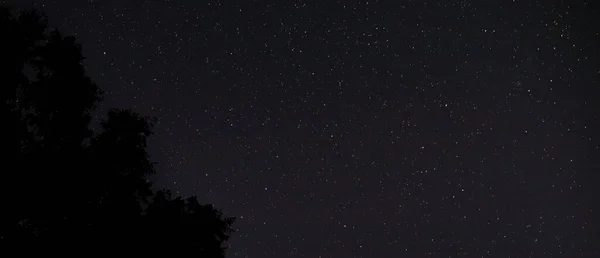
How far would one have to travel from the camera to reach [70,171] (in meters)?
5.80

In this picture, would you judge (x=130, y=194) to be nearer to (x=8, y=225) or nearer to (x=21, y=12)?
(x=8, y=225)

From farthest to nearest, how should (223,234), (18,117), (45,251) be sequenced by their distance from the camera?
(223,234) < (18,117) < (45,251)

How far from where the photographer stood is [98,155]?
5.95 metres

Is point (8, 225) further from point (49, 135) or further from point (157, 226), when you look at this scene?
point (157, 226)

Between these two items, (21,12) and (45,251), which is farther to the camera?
(21,12)

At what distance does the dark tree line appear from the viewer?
18.6 ft

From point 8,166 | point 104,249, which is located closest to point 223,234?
point 104,249

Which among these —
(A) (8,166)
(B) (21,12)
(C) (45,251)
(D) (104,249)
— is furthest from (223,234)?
(B) (21,12)

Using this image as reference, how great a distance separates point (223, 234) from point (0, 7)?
3276mm

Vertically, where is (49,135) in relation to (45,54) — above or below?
below

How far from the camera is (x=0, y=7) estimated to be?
600 cm

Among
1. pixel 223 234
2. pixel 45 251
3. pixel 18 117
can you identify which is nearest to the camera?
pixel 45 251

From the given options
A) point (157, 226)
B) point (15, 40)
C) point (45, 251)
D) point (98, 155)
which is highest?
point (15, 40)

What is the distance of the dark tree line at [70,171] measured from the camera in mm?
5664
